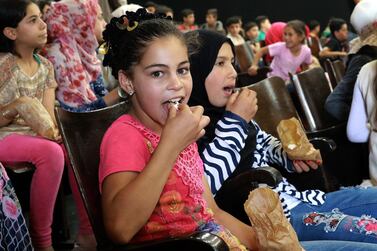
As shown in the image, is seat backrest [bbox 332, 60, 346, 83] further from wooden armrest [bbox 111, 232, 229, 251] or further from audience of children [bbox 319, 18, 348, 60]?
audience of children [bbox 319, 18, 348, 60]

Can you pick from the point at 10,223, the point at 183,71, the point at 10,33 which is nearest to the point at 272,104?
the point at 183,71

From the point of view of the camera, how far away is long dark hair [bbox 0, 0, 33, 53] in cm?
281

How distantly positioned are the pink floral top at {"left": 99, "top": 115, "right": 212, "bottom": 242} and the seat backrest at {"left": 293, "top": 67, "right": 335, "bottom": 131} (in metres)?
1.61

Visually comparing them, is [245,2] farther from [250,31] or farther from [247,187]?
[247,187]

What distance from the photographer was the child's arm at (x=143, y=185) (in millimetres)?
1326

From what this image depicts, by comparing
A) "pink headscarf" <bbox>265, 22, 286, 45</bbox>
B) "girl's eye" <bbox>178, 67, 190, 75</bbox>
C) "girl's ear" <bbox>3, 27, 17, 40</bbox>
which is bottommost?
"pink headscarf" <bbox>265, 22, 286, 45</bbox>

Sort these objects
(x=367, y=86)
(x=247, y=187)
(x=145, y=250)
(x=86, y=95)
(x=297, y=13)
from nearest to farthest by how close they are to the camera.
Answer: (x=145, y=250) → (x=247, y=187) → (x=367, y=86) → (x=86, y=95) → (x=297, y=13)

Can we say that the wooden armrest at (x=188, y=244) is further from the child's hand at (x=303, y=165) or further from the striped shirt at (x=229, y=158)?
the child's hand at (x=303, y=165)

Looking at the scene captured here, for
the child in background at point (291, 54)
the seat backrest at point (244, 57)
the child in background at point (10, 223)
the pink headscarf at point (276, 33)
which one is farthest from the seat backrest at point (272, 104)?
the pink headscarf at point (276, 33)

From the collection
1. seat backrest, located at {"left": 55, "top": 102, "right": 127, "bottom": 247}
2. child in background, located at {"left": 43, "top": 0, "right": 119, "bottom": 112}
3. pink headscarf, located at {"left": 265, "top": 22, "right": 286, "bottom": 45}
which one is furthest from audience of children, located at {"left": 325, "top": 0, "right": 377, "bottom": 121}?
pink headscarf, located at {"left": 265, "top": 22, "right": 286, "bottom": 45}

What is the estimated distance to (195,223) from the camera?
1472 mm

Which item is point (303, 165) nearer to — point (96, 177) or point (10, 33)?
point (96, 177)

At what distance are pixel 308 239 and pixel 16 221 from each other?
0.92 metres

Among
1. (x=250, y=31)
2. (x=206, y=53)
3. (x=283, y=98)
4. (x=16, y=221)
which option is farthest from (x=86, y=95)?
(x=250, y=31)
